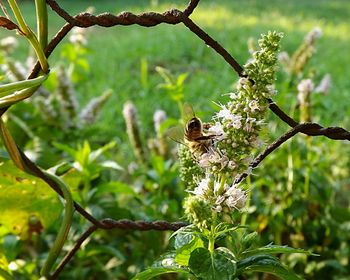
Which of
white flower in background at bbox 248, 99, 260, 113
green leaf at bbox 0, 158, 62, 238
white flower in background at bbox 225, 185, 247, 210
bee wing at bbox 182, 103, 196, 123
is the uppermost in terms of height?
white flower in background at bbox 248, 99, 260, 113

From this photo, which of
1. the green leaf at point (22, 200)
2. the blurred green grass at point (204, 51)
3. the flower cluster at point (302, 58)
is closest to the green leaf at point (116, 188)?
the green leaf at point (22, 200)

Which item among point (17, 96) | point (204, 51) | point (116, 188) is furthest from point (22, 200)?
point (204, 51)

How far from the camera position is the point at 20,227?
118cm

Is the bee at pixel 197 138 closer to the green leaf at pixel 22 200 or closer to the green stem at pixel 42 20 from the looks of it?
the green stem at pixel 42 20

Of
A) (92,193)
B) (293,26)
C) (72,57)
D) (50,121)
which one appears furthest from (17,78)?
(293,26)

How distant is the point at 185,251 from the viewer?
754 millimetres

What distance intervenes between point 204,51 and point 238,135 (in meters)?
4.27

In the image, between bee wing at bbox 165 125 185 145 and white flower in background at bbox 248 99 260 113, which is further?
bee wing at bbox 165 125 185 145

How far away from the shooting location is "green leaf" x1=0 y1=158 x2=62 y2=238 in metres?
1.09

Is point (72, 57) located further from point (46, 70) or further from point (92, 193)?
point (46, 70)

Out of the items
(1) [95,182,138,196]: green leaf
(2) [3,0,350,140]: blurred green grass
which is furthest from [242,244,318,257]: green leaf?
(2) [3,0,350,140]: blurred green grass

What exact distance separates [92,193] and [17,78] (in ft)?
2.05

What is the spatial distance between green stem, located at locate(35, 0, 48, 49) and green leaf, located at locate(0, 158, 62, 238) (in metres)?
0.29

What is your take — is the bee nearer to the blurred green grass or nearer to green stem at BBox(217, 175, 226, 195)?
green stem at BBox(217, 175, 226, 195)
